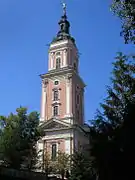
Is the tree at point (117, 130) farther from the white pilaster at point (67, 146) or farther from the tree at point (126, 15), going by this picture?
the white pilaster at point (67, 146)

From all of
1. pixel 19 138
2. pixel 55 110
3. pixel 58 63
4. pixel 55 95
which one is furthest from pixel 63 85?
pixel 19 138

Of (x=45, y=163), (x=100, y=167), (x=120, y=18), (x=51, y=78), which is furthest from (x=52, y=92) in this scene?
(x=120, y=18)

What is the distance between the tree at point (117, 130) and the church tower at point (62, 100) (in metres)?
27.3

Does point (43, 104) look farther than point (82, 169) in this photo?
Yes

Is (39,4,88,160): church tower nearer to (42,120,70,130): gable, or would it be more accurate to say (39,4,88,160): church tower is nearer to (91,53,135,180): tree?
(42,120,70,130): gable

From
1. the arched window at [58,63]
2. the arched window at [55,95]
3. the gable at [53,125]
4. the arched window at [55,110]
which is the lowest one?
the gable at [53,125]

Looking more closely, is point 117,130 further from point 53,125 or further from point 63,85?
point 63,85

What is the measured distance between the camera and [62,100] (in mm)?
60719

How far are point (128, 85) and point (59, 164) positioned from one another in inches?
977

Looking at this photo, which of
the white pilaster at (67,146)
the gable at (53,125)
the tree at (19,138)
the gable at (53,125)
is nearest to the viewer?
the tree at (19,138)

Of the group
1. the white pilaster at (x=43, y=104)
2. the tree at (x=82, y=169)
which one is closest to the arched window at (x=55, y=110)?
the white pilaster at (x=43, y=104)

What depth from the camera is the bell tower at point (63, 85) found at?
60037 millimetres

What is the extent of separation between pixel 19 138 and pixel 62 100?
23.4 meters

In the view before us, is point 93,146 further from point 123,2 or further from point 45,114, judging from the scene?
point 45,114
